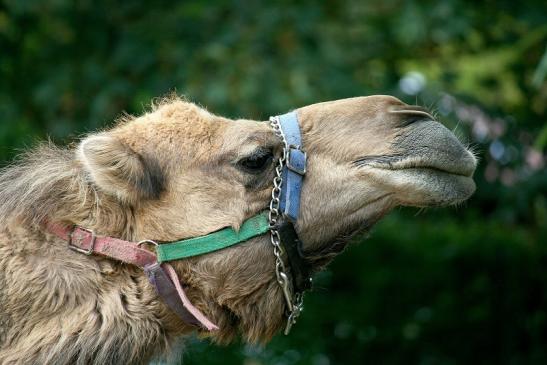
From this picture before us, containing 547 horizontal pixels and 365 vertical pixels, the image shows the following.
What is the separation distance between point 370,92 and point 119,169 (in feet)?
13.2

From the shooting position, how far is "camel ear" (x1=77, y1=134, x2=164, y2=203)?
4500 millimetres

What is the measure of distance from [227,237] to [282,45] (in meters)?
3.94

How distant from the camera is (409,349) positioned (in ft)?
31.3

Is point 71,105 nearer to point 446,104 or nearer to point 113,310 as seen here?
point 446,104

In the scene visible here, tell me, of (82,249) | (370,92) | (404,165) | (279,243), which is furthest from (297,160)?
(370,92)

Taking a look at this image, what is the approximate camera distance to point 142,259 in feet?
14.6

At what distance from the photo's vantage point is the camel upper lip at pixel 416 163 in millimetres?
4461

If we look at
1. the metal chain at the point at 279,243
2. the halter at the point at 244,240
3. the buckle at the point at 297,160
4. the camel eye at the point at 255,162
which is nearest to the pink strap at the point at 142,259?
the halter at the point at 244,240

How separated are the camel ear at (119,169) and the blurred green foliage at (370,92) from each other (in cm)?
264

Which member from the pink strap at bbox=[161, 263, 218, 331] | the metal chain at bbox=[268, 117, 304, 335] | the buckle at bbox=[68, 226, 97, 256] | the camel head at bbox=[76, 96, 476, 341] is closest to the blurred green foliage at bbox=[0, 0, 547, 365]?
the metal chain at bbox=[268, 117, 304, 335]

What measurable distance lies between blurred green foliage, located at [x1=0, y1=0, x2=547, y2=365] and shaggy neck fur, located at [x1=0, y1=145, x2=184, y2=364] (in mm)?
2644

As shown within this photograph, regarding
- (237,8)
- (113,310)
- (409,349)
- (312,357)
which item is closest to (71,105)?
(237,8)

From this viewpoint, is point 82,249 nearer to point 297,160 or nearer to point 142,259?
point 142,259

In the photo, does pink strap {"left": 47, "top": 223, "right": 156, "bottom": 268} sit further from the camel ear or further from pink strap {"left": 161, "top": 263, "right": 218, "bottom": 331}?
the camel ear
